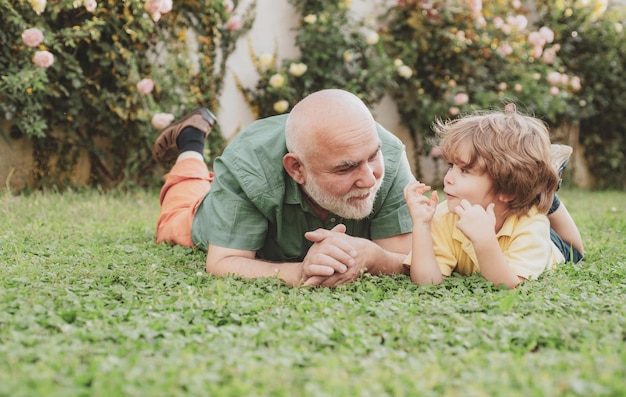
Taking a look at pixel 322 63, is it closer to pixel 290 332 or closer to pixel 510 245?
pixel 510 245

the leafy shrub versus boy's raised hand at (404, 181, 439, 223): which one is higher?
the leafy shrub

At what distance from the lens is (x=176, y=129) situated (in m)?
4.65

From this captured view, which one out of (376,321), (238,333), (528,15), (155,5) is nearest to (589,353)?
(376,321)

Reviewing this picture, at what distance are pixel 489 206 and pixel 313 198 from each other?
78cm

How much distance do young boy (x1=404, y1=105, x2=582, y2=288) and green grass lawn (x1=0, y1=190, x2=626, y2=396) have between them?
4.5 inches

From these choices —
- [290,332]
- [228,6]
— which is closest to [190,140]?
Result: [228,6]

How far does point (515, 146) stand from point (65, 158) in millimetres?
4174

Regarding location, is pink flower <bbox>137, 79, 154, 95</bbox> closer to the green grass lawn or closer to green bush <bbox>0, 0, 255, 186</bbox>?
green bush <bbox>0, 0, 255, 186</bbox>

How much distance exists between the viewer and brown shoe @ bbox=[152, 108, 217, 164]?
461cm

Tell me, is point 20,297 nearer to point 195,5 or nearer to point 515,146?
point 515,146

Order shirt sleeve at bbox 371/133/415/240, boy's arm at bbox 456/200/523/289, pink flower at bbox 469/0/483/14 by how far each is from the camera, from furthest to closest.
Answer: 1. pink flower at bbox 469/0/483/14
2. shirt sleeve at bbox 371/133/415/240
3. boy's arm at bbox 456/200/523/289

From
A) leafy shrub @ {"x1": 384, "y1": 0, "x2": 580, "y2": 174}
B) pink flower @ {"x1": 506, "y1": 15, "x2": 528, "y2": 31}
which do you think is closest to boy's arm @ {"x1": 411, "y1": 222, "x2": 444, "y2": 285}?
leafy shrub @ {"x1": 384, "y1": 0, "x2": 580, "y2": 174}

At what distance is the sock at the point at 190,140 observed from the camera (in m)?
4.56

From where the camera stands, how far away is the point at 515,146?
2.95 meters
